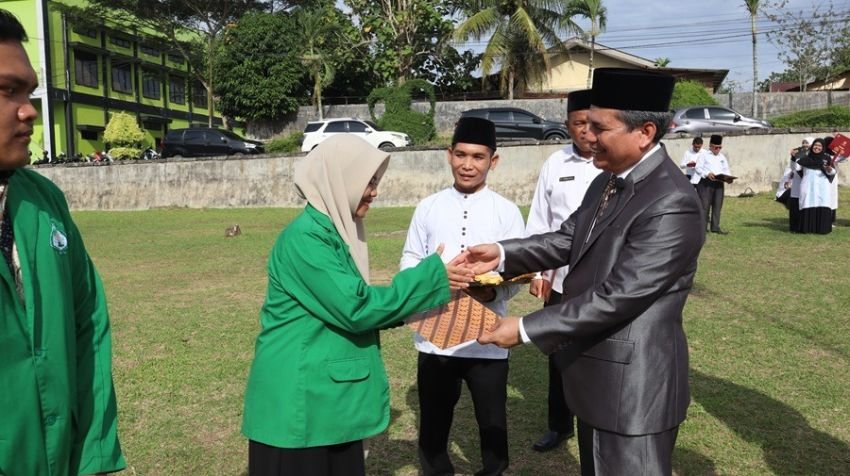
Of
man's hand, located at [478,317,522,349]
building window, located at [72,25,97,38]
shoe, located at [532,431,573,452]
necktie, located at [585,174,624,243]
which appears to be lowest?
shoe, located at [532,431,573,452]

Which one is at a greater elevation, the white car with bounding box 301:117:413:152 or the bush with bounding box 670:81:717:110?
the bush with bounding box 670:81:717:110

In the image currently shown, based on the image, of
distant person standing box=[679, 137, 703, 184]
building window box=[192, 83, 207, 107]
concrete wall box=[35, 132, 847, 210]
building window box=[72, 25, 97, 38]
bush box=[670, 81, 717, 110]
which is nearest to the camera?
distant person standing box=[679, 137, 703, 184]

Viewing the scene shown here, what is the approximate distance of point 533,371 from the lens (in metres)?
5.56

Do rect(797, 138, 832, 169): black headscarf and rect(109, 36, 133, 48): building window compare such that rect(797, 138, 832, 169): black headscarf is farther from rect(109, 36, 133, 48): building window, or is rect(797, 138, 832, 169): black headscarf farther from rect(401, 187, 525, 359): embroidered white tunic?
rect(109, 36, 133, 48): building window

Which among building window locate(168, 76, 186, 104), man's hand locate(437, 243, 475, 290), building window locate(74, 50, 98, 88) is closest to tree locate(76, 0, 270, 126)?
building window locate(74, 50, 98, 88)

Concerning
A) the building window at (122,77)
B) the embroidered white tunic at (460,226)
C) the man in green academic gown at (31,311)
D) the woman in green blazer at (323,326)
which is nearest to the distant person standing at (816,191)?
the embroidered white tunic at (460,226)

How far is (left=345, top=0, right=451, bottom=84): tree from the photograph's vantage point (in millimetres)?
28703

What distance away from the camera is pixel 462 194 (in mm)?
3736

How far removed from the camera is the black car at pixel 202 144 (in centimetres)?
2458

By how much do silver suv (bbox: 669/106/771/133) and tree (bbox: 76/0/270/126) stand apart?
21693 millimetres

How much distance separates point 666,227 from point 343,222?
1.14m

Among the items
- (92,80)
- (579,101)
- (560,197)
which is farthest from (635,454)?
(92,80)

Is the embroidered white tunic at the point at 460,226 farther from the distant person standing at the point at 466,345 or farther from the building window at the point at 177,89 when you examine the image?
the building window at the point at 177,89

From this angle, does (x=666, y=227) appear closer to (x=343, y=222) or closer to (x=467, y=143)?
(x=343, y=222)
